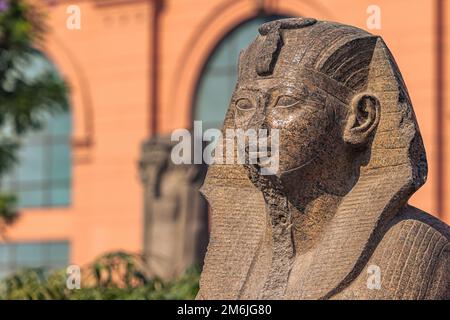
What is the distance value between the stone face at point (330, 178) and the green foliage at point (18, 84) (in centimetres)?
901

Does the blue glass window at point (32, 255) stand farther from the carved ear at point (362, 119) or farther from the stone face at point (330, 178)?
the carved ear at point (362, 119)

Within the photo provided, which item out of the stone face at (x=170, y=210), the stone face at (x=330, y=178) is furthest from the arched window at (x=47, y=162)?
the stone face at (x=330, y=178)

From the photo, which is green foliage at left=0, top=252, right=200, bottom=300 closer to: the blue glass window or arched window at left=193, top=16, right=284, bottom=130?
arched window at left=193, top=16, right=284, bottom=130

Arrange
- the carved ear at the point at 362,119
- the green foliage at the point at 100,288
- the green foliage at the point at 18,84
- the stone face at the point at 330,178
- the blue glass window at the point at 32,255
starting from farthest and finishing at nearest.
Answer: the blue glass window at the point at 32,255 < the green foliage at the point at 18,84 < the green foliage at the point at 100,288 < the carved ear at the point at 362,119 < the stone face at the point at 330,178

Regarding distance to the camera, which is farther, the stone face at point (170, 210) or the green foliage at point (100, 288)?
the stone face at point (170, 210)

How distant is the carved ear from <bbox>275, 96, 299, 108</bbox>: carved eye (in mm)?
333

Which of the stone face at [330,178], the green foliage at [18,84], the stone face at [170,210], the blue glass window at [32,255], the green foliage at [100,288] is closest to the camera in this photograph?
the stone face at [330,178]

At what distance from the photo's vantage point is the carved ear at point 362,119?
21.1 ft

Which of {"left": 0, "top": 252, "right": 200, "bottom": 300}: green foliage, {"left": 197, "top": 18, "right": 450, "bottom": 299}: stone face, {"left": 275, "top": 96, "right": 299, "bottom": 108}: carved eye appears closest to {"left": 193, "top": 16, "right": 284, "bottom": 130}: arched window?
{"left": 0, "top": 252, "right": 200, "bottom": 300}: green foliage

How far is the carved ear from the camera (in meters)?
6.43

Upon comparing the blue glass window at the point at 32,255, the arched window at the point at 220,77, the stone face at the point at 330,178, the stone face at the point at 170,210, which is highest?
the arched window at the point at 220,77

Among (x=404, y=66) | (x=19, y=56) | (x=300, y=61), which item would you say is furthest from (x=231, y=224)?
(x=404, y=66)

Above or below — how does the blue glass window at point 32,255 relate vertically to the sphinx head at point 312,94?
below
